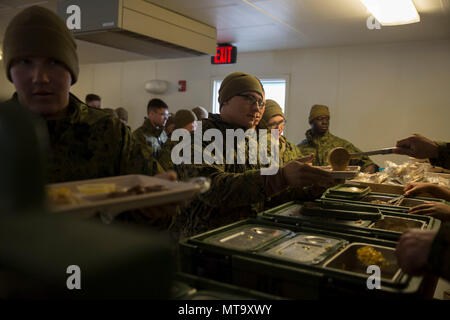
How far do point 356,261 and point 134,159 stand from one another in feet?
3.35

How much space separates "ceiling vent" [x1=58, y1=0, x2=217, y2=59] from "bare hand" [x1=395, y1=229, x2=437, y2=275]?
2.38m

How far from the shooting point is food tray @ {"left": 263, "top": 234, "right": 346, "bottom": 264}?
1.35 meters

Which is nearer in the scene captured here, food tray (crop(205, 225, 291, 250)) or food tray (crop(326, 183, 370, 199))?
food tray (crop(205, 225, 291, 250))

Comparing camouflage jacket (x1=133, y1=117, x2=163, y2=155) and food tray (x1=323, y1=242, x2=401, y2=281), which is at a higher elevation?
camouflage jacket (x1=133, y1=117, x2=163, y2=155)

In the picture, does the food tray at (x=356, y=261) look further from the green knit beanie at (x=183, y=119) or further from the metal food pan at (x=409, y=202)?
the green knit beanie at (x=183, y=119)

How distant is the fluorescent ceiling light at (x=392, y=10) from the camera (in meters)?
3.18

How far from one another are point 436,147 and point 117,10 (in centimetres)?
245

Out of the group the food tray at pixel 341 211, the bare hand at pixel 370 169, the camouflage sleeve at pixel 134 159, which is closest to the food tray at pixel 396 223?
the food tray at pixel 341 211

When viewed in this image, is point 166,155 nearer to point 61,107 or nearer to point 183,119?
point 183,119

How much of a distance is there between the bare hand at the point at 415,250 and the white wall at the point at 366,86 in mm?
4694

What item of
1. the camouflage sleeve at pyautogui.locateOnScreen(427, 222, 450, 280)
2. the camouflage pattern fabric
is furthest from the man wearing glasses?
the camouflage sleeve at pyautogui.locateOnScreen(427, 222, 450, 280)

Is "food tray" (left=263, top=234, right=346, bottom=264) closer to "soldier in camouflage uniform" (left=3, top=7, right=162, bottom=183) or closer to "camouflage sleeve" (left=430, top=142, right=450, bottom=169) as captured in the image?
"soldier in camouflage uniform" (left=3, top=7, right=162, bottom=183)

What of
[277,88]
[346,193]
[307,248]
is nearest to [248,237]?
[307,248]
